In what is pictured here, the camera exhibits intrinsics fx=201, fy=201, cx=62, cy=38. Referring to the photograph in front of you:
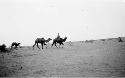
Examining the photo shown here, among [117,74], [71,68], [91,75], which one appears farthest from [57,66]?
[117,74]

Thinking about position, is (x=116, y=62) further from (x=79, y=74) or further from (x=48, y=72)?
(x=48, y=72)

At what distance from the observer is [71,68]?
46.8 feet

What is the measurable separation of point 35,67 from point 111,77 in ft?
A: 20.9

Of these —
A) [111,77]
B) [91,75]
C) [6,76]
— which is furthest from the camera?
[6,76]

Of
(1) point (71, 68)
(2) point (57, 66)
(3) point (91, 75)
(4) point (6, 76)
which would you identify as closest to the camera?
(3) point (91, 75)

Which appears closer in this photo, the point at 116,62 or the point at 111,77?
the point at 111,77

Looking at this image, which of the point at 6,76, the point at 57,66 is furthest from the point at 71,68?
the point at 6,76

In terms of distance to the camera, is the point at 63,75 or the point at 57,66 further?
the point at 57,66

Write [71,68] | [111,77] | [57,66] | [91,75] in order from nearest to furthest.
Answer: [111,77]
[91,75]
[71,68]
[57,66]

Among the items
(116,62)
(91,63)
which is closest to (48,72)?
(91,63)

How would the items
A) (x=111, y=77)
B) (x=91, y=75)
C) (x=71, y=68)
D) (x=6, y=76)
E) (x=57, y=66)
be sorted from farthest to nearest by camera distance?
(x=57, y=66) < (x=71, y=68) < (x=6, y=76) < (x=91, y=75) < (x=111, y=77)

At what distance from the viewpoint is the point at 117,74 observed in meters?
12.0

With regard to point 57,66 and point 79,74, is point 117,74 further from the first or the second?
point 57,66

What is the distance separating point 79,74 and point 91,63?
3.04m
